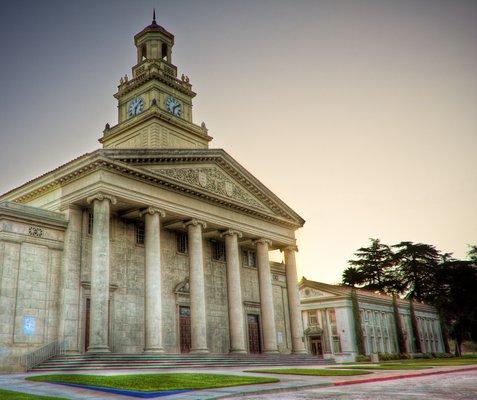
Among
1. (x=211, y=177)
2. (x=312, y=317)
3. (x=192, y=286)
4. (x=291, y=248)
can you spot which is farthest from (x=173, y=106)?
(x=312, y=317)

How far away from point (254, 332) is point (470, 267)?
52742mm

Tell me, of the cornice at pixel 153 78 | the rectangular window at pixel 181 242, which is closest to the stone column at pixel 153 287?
the rectangular window at pixel 181 242

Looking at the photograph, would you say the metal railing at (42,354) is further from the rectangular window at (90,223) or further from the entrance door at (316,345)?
the entrance door at (316,345)

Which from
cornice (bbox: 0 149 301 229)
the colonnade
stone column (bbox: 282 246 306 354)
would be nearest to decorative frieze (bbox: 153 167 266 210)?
cornice (bbox: 0 149 301 229)

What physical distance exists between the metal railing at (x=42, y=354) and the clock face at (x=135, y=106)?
2565 centimetres

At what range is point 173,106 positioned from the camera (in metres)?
47.5

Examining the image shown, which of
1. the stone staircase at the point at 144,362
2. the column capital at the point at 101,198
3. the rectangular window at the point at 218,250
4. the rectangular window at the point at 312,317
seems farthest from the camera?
the rectangular window at the point at 312,317

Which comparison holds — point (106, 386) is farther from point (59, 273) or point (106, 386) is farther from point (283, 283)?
point (283, 283)

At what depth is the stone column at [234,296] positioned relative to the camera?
34844 millimetres

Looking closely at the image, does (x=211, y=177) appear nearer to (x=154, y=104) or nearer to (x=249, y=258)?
(x=249, y=258)

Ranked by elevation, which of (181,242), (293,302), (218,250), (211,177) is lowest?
(293,302)

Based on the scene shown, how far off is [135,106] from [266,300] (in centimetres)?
2272

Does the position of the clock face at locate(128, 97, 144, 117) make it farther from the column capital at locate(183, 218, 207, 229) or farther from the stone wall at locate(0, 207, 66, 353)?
the stone wall at locate(0, 207, 66, 353)

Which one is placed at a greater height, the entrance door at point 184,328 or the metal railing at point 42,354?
the entrance door at point 184,328
